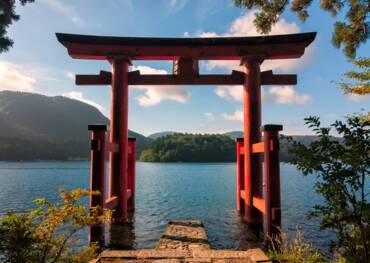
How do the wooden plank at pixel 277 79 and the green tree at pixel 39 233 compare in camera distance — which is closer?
the green tree at pixel 39 233

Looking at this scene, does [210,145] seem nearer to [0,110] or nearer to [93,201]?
[93,201]

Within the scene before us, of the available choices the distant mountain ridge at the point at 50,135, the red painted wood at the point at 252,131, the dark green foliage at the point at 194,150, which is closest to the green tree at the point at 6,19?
the red painted wood at the point at 252,131

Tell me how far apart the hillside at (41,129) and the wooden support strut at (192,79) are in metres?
104

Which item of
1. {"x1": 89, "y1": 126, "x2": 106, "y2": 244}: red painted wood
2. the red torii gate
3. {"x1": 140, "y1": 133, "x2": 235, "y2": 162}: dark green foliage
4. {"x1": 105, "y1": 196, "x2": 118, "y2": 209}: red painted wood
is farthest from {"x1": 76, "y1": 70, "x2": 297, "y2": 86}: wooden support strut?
{"x1": 140, "y1": 133, "x2": 235, "y2": 162}: dark green foliage

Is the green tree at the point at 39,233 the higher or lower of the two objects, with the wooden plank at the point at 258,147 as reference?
lower

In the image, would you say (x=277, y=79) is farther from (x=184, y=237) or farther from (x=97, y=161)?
(x=97, y=161)

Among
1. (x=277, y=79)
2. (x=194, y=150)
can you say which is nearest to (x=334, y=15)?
(x=277, y=79)

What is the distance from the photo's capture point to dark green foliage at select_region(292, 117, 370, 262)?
9.06 feet

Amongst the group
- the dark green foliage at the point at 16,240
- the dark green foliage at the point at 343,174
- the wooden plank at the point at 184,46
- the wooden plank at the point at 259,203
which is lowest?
the wooden plank at the point at 259,203

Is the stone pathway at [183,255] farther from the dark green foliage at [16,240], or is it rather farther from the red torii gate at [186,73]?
the red torii gate at [186,73]

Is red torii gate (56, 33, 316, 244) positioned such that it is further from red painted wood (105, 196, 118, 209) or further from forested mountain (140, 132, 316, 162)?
forested mountain (140, 132, 316, 162)

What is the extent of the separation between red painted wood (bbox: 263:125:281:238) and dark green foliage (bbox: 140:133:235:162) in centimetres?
8808

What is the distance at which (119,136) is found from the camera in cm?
820

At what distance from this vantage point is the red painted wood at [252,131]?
8.18 metres
